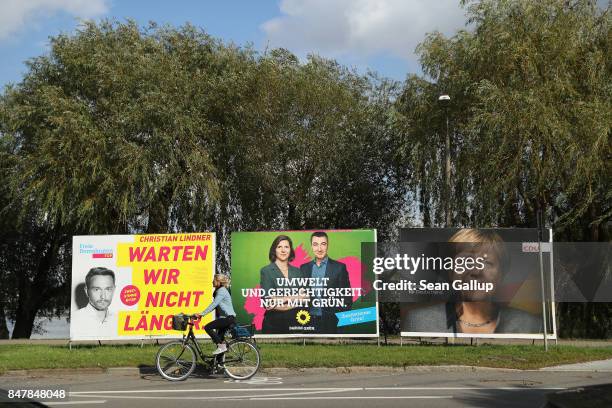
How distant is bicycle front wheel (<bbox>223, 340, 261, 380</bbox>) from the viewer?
13312 millimetres

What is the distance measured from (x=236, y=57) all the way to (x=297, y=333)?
44.6 ft

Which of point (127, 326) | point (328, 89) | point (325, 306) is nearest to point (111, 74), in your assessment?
point (328, 89)

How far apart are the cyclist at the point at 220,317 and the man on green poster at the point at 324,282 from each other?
4.61 metres

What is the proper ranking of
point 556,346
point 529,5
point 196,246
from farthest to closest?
point 529,5 < point 196,246 < point 556,346

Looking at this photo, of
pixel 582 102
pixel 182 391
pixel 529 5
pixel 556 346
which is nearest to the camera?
pixel 182 391

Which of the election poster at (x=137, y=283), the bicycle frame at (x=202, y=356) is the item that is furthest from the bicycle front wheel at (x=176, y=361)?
the election poster at (x=137, y=283)

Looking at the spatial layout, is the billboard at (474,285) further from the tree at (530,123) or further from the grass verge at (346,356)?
the tree at (530,123)

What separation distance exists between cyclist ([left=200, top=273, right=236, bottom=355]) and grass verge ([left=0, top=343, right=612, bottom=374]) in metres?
1.45

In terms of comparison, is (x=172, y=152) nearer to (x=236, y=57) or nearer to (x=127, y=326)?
(x=236, y=57)

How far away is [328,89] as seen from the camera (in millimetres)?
27703

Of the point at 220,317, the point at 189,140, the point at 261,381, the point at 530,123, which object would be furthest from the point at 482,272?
the point at 189,140

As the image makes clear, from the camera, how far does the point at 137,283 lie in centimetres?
1800

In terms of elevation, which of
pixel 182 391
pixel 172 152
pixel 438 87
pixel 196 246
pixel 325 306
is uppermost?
pixel 438 87

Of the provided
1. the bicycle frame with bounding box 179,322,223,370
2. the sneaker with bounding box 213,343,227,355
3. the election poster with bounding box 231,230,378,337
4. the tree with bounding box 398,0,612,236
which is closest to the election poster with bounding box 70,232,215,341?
the election poster with bounding box 231,230,378,337
